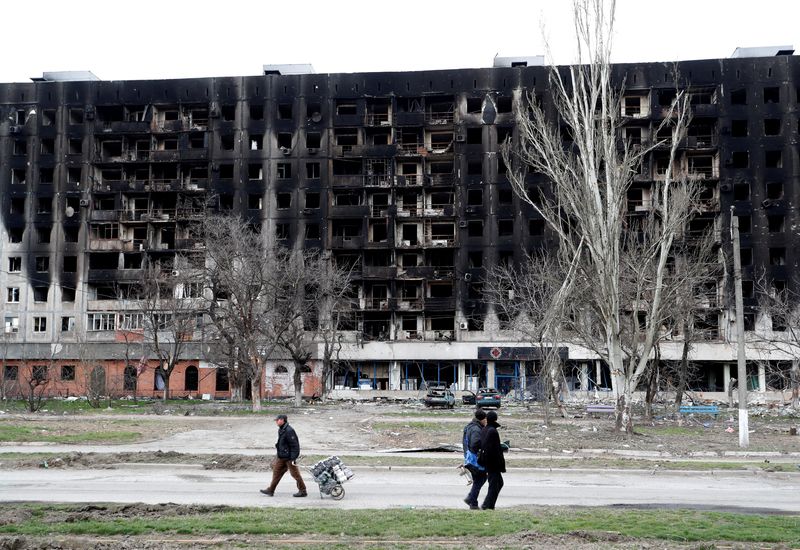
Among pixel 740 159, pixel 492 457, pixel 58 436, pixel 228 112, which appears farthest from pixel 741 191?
pixel 492 457

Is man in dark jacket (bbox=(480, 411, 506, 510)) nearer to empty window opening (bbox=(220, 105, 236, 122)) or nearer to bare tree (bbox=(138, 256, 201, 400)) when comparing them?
bare tree (bbox=(138, 256, 201, 400))

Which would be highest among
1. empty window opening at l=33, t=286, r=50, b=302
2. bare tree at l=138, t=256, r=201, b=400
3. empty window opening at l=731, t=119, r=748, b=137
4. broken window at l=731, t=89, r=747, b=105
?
broken window at l=731, t=89, r=747, b=105

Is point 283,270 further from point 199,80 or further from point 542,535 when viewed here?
point 542,535

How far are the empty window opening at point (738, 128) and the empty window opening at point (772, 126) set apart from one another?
1817 millimetres

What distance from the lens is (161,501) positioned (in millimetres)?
14398

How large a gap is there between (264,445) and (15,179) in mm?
60672

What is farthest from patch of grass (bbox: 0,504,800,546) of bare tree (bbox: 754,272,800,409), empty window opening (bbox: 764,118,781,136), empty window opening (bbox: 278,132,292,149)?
empty window opening (bbox: 764,118,781,136)

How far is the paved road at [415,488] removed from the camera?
1477cm

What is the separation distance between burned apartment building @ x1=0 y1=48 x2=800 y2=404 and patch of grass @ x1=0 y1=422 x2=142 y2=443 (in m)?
34.5

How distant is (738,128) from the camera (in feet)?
227

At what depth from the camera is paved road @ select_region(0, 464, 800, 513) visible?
Result: 14766 mm

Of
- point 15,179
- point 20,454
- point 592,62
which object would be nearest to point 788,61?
point 592,62

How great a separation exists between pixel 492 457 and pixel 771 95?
6835 centimetres

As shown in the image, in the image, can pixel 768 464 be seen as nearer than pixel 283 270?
Yes
